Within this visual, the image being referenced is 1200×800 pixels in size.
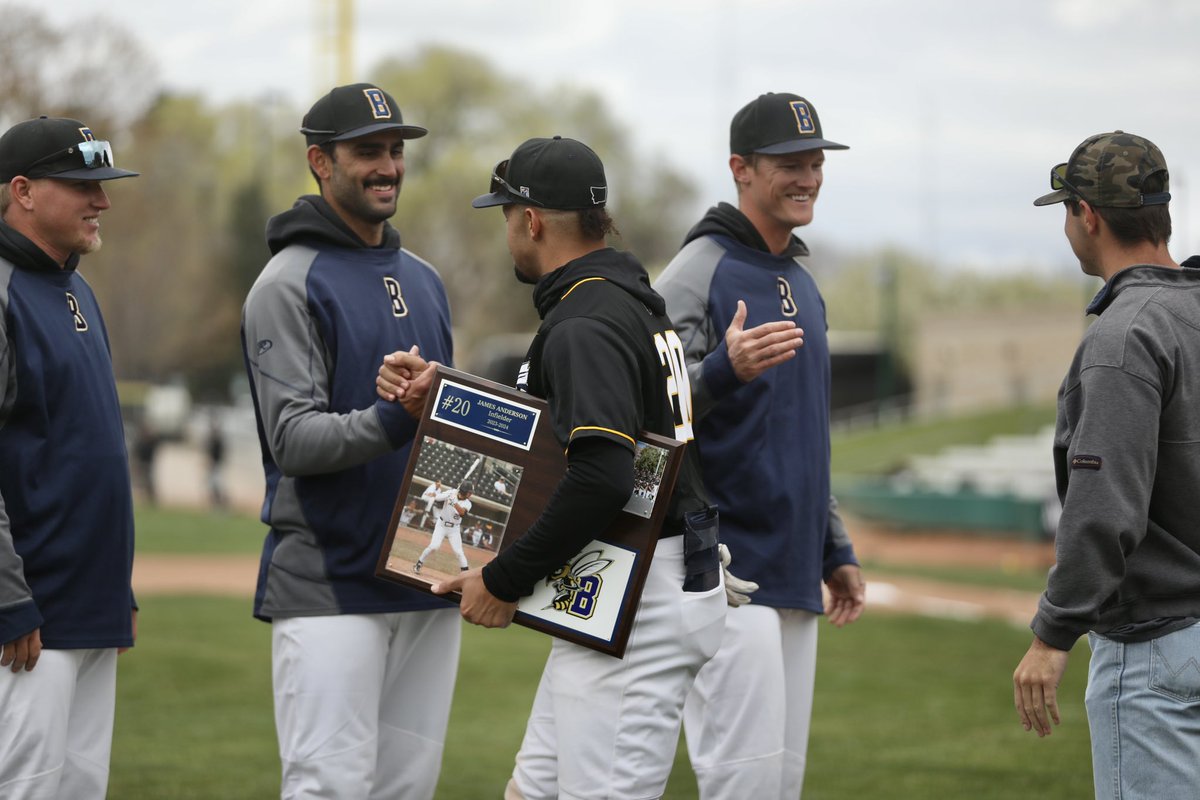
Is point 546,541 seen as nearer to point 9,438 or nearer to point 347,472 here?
point 347,472

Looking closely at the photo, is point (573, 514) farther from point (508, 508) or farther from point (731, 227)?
point (731, 227)

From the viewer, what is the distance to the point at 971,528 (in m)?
26.9

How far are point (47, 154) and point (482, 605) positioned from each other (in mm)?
2114

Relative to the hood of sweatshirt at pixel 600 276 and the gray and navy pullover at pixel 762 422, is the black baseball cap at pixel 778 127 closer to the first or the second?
the gray and navy pullover at pixel 762 422

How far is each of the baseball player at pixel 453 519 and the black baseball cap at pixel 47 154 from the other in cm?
158

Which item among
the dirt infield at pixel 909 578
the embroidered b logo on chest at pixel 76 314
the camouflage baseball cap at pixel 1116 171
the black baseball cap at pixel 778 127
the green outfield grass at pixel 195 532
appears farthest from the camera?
the green outfield grass at pixel 195 532

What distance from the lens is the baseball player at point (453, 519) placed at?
151 inches

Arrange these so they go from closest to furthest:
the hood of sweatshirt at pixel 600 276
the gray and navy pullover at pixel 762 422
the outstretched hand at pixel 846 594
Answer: the hood of sweatshirt at pixel 600 276 < the gray and navy pullover at pixel 762 422 < the outstretched hand at pixel 846 594

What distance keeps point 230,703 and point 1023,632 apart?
7.76m

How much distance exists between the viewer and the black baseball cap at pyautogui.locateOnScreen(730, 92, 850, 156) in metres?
5.07

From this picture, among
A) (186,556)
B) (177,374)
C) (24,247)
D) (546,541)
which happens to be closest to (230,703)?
(24,247)

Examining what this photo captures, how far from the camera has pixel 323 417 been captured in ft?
14.4

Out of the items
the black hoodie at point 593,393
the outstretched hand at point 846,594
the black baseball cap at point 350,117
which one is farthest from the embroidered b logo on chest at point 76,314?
the outstretched hand at point 846,594

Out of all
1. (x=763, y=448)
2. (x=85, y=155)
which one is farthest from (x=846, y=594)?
(x=85, y=155)
